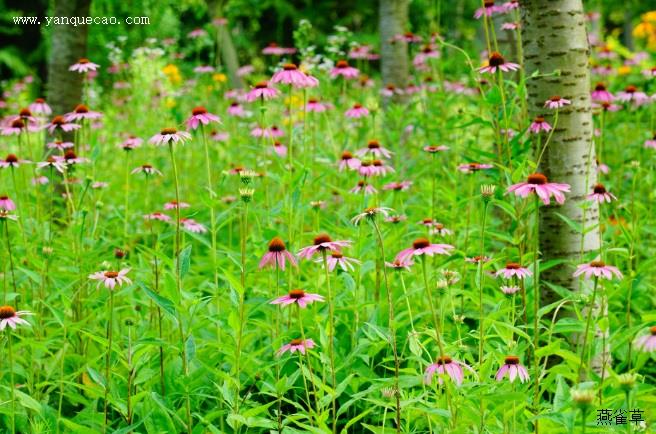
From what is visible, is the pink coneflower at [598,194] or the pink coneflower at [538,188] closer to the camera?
the pink coneflower at [538,188]

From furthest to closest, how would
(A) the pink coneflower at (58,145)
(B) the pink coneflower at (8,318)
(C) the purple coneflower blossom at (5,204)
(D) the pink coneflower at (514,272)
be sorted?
1. (A) the pink coneflower at (58,145)
2. (C) the purple coneflower blossom at (5,204)
3. (D) the pink coneflower at (514,272)
4. (B) the pink coneflower at (8,318)

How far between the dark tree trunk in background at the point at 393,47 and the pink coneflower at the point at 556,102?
255 cm

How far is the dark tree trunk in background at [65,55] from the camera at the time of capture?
4.02m

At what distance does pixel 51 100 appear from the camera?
13.4 feet

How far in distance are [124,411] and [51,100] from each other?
276 cm

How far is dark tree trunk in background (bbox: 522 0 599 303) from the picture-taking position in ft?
7.47

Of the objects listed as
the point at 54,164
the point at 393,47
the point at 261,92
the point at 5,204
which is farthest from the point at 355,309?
the point at 393,47

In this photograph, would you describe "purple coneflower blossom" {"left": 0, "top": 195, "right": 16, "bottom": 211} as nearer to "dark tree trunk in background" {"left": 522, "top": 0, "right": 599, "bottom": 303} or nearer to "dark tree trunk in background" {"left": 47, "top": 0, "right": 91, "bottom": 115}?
"dark tree trunk in background" {"left": 47, "top": 0, "right": 91, "bottom": 115}

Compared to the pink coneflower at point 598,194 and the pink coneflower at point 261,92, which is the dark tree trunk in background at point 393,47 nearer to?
the pink coneflower at point 261,92

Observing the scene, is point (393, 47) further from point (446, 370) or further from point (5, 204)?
point (446, 370)

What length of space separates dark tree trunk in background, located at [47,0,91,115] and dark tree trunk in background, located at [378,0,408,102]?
179cm

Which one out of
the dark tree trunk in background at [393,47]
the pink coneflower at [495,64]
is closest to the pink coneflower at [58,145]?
the pink coneflower at [495,64]

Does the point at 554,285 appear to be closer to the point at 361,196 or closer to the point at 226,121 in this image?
the point at 361,196

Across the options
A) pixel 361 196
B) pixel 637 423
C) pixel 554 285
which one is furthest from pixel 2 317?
pixel 554 285
